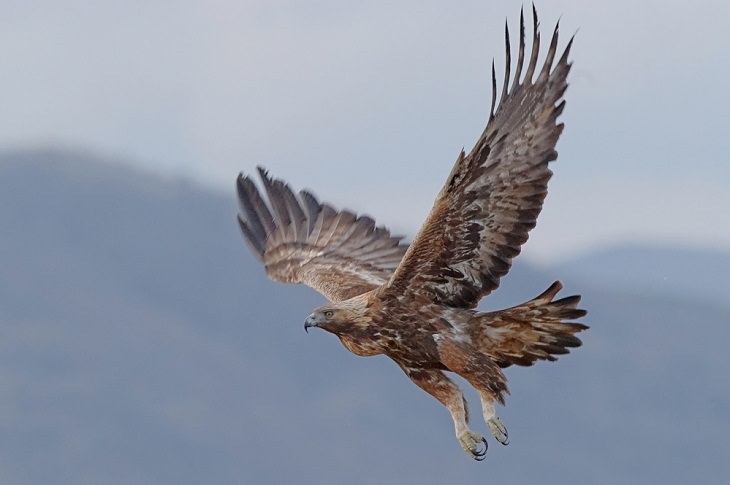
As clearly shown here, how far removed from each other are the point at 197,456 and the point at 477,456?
18219 cm

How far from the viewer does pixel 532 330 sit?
1349 centimetres

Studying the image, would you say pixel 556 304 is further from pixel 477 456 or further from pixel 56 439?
A: pixel 56 439

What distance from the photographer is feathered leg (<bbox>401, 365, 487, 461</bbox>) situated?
13.6 metres

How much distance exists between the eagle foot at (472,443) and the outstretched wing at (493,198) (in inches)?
38.3

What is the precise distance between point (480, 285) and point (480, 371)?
2.17ft

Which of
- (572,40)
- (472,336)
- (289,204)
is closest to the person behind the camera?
(572,40)

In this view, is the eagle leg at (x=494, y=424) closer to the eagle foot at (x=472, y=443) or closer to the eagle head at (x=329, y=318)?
the eagle foot at (x=472, y=443)

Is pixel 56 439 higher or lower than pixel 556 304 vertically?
higher

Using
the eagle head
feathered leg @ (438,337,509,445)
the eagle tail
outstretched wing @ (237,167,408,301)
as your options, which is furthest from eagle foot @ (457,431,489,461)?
outstretched wing @ (237,167,408,301)

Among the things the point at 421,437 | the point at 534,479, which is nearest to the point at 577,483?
the point at 534,479

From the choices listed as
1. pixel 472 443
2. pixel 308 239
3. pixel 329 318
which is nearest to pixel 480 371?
pixel 472 443

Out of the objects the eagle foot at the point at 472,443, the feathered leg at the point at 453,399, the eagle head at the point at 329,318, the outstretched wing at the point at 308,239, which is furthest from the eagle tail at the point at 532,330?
the outstretched wing at the point at 308,239

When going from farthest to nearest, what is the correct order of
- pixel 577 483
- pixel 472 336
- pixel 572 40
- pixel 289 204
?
pixel 577 483 → pixel 289 204 → pixel 472 336 → pixel 572 40

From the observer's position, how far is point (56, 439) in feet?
646
